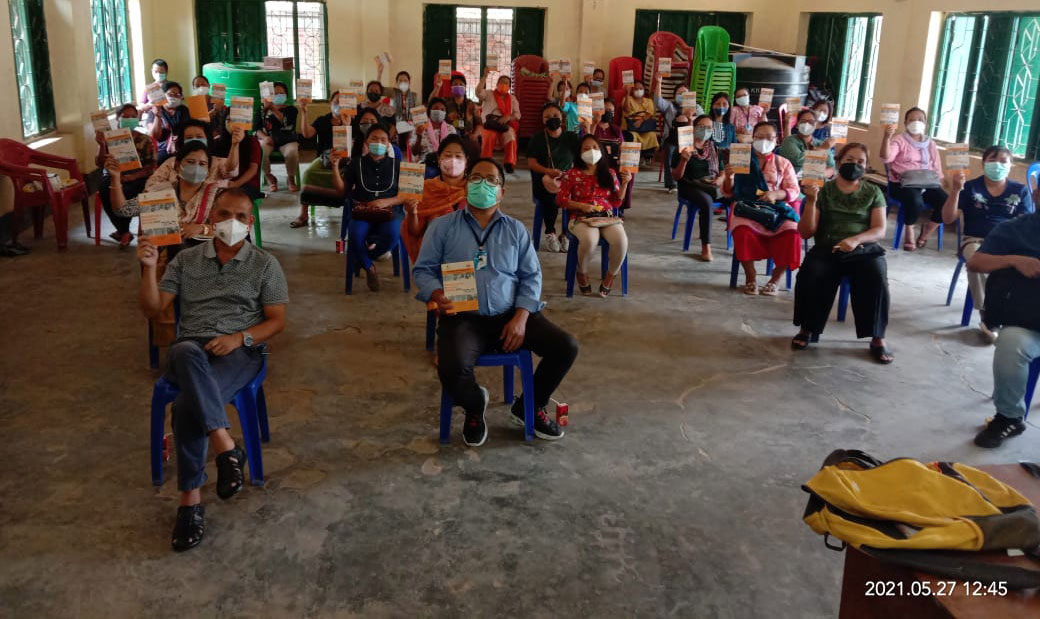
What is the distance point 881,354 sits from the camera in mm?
5297

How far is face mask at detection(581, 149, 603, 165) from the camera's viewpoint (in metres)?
6.28

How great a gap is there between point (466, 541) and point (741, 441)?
1.54 metres

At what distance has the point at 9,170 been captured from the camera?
7.12 metres

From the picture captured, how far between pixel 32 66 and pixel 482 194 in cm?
660

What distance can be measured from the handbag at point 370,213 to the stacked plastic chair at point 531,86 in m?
7.29

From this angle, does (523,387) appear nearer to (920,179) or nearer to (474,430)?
(474,430)

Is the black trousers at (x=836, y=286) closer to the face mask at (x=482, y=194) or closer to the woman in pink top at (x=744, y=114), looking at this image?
the face mask at (x=482, y=194)

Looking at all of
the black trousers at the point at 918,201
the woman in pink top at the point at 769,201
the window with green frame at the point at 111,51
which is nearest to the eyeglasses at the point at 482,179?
the woman in pink top at the point at 769,201

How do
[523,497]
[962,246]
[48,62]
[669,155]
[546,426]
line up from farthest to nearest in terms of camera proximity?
[669,155] < [48,62] < [962,246] < [546,426] < [523,497]

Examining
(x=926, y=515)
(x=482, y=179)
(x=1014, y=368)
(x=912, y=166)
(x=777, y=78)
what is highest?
(x=777, y=78)

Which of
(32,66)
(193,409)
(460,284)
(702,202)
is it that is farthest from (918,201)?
(32,66)

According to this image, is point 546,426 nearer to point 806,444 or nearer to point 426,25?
point 806,444

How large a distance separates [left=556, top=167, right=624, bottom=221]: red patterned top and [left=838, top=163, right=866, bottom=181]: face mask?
5.39 ft

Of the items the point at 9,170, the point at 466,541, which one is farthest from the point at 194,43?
the point at 466,541
